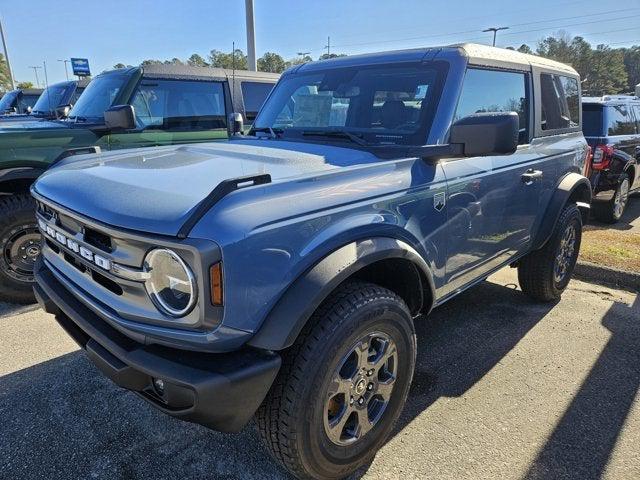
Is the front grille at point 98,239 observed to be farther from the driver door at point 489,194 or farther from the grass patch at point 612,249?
the grass patch at point 612,249

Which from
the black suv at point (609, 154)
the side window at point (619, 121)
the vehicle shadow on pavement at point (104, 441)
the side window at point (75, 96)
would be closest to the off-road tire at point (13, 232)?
the vehicle shadow on pavement at point (104, 441)

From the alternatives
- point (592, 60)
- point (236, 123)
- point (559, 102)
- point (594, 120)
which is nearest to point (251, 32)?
point (594, 120)

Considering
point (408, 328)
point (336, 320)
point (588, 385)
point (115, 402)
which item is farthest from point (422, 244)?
point (115, 402)

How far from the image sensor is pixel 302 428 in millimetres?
1949

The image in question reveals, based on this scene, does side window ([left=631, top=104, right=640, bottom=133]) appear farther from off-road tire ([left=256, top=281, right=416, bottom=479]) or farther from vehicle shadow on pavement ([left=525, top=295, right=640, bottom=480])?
off-road tire ([left=256, top=281, right=416, bottom=479])

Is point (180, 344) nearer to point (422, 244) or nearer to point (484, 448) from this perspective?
point (422, 244)

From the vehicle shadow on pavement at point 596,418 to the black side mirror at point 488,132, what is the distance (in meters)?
1.55

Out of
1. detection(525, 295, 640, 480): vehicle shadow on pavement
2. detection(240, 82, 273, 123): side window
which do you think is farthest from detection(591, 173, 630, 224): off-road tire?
detection(240, 82, 273, 123): side window

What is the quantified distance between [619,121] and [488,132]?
6.77m

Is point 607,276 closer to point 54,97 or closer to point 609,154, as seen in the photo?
point 609,154

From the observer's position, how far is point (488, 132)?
7.78 ft

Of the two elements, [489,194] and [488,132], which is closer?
[488,132]

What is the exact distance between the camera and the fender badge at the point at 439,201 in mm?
2539

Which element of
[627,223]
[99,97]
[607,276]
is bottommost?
[627,223]
